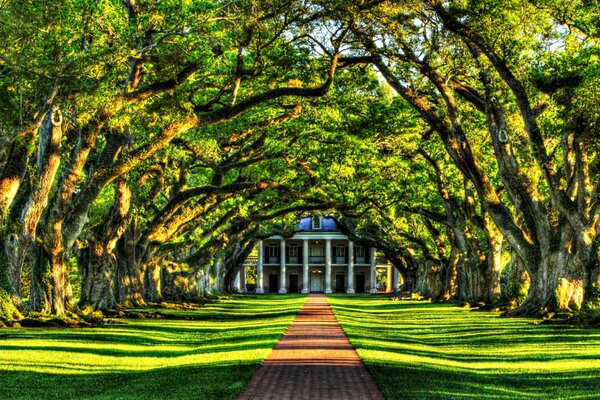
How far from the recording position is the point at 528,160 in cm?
3167

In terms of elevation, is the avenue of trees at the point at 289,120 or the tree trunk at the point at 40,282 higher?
the avenue of trees at the point at 289,120

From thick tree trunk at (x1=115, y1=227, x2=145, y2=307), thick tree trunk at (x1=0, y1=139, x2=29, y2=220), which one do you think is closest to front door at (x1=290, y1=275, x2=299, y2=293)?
thick tree trunk at (x1=115, y1=227, x2=145, y2=307)

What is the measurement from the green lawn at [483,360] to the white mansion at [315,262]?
79961 millimetres

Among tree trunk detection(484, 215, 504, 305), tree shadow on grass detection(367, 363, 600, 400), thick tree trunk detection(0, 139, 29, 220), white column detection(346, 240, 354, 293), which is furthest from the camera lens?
white column detection(346, 240, 354, 293)

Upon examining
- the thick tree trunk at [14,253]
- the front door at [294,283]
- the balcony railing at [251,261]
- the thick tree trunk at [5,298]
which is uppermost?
the balcony railing at [251,261]

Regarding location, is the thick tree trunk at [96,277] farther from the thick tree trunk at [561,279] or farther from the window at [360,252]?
the window at [360,252]

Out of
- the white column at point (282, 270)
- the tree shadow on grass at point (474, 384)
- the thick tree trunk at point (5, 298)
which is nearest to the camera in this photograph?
the tree shadow on grass at point (474, 384)

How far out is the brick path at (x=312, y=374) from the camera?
1163 centimetres

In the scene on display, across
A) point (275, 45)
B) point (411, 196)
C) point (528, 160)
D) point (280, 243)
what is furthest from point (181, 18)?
point (280, 243)

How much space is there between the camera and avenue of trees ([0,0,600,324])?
19656mm

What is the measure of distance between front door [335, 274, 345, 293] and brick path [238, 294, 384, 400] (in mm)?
89711

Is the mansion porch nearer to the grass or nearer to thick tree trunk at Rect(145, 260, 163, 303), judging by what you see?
thick tree trunk at Rect(145, 260, 163, 303)

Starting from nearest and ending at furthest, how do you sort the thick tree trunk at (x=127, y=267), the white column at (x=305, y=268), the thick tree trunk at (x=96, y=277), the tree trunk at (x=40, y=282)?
the tree trunk at (x=40, y=282)
the thick tree trunk at (x=96, y=277)
the thick tree trunk at (x=127, y=267)
the white column at (x=305, y=268)

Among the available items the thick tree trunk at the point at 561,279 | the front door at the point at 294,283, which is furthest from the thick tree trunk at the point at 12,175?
the front door at the point at 294,283
